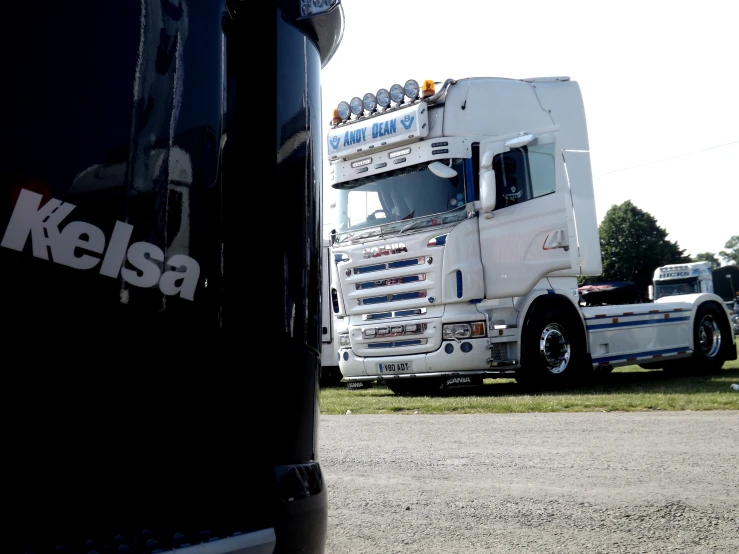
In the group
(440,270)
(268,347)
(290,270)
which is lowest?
(268,347)

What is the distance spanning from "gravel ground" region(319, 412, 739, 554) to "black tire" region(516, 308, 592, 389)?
3.86 m

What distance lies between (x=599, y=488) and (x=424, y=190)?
7.38 meters

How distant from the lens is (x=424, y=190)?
37.6 ft

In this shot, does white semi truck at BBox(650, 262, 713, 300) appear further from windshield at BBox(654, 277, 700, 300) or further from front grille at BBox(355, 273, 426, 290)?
front grille at BBox(355, 273, 426, 290)

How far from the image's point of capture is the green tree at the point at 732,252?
164825 millimetres

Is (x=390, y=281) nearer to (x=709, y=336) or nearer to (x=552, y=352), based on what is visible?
(x=552, y=352)

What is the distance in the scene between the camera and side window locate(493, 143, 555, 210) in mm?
11141

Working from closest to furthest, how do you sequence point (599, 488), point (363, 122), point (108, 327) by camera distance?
point (108, 327)
point (599, 488)
point (363, 122)

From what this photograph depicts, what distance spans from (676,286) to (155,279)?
107 ft

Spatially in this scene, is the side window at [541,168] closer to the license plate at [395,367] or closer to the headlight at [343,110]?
the headlight at [343,110]

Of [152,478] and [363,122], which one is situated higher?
[363,122]

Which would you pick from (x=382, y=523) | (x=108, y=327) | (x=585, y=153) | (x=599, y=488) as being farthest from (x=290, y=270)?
(x=585, y=153)

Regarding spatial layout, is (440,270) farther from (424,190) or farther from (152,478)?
(152,478)

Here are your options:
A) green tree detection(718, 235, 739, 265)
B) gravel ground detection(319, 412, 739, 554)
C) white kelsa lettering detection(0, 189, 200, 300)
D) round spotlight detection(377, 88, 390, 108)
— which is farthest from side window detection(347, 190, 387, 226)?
green tree detection(718, 235, 739, 265)
